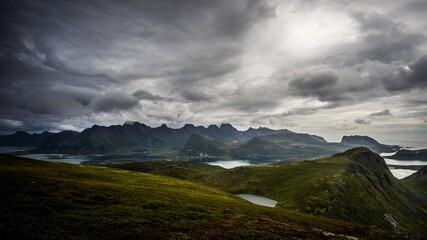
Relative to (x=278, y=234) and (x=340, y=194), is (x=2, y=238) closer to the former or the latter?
(x=278, y=234)

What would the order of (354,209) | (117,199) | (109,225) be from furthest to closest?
(354,209)
(117,199)
(109,225)

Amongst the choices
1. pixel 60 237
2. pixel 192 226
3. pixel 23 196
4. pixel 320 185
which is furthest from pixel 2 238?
pixel 320 185

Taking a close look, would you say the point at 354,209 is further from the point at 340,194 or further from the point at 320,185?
the point at 320,185

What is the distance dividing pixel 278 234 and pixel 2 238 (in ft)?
134

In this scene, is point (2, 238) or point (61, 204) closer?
point (2, 238)

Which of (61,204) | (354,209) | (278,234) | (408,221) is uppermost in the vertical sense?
(61,204)

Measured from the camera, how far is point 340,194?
17538 cm

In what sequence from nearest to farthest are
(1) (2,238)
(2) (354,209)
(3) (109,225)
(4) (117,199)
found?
(1) (2,238) → (3) (109,225) → (4) (117,199) → (2) (354,209)

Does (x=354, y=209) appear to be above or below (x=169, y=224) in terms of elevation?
below

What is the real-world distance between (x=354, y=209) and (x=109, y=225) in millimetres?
170721

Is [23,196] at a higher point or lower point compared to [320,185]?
higher

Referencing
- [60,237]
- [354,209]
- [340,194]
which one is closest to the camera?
[60,237]

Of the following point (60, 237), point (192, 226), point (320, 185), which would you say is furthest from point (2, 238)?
point (320, 185)

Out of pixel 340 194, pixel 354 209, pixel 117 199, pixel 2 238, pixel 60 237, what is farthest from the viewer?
pixel 340 194
